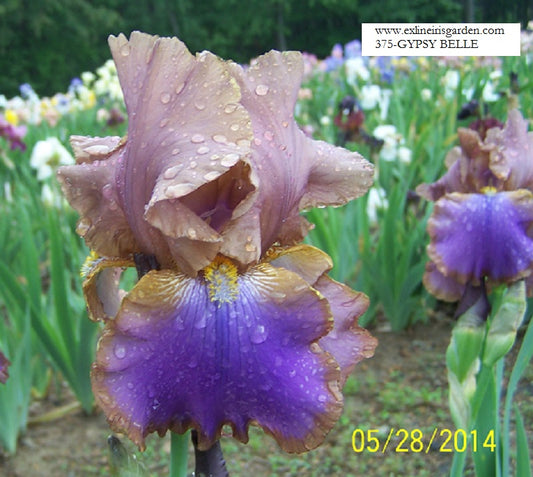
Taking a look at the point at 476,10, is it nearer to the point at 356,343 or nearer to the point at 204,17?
the point at 356,343

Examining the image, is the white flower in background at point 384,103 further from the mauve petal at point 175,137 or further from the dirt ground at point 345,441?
the mauve petal at point 175,137

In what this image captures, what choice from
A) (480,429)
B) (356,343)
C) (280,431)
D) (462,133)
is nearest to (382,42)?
(462,133)

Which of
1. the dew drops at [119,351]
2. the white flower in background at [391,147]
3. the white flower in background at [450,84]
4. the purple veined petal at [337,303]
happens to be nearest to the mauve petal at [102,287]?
the dew drops at [119,351]

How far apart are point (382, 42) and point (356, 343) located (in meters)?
1.36

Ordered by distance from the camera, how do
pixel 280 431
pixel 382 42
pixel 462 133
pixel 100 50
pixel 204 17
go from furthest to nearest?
pixel 204 17 < pixel 100 50 < pixel 382 42 < pixel 462 133 < pixel 280 431

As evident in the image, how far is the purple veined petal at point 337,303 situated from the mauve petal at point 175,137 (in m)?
0.13

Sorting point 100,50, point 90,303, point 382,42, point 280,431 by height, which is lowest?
point 100,50

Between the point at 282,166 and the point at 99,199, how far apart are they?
25 centimetres

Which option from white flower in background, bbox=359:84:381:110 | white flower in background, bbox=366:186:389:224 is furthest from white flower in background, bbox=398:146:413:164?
white flower in background, bbox=359:84:381:110

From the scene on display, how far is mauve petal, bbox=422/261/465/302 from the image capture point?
1641 mm

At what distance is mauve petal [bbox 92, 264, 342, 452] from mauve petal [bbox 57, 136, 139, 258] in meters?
0.12

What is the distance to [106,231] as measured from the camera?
827 mm

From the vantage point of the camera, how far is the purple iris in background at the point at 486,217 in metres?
1.47

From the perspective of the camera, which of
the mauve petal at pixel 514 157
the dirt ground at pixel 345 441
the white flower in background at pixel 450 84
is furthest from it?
the white flower in background at pixel 450 84
